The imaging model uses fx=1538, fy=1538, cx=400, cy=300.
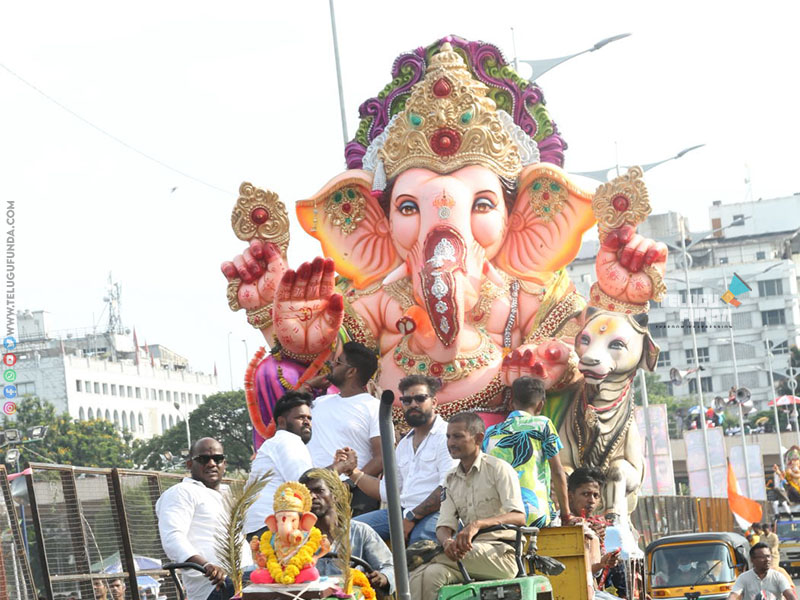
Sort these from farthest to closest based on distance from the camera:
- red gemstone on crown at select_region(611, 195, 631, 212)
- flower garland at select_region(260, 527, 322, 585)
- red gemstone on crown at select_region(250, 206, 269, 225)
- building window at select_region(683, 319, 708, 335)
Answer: building window at select_region(683, 319, 708, 335) < red gemstone on crown at select_region(250, 206, 269, 225) < red gemstone on crown at select_region(611, 195, 631, 212) < flower garland at select_region(260, 527, 322, 585)

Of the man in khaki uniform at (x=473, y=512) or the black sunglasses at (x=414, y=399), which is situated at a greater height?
the black sunglasses at (x=414, y=399)

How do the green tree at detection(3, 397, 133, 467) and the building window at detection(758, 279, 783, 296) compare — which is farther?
the building window at detection(758, 279, 783, 296)

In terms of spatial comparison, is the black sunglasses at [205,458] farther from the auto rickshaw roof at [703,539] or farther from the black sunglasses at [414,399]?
the auto rickshaw roof at [703,539]

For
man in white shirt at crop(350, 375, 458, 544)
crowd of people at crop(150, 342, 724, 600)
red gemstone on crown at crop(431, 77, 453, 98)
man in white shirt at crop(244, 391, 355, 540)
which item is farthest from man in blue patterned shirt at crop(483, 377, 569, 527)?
red gemstone on crown at crop(431, 77, 453, 98)

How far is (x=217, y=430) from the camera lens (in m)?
68.1

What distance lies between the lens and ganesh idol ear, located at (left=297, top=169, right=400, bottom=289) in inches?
579

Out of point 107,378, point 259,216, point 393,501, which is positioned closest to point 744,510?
point 259,216

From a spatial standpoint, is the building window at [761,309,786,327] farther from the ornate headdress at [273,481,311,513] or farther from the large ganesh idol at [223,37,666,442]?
the ornate headdress at [273,481,311,513]

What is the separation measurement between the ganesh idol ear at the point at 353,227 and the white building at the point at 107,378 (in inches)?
2473

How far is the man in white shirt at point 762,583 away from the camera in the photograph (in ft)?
38.7

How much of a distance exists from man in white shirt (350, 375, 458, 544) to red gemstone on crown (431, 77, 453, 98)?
601cm

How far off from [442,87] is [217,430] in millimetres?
55063

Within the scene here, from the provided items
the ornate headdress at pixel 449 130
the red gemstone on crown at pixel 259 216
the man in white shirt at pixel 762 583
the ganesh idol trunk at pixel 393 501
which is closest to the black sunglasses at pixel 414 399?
the ganesh idol trunk at pixel 393 501

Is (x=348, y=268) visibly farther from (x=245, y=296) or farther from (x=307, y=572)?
(x=307, y=572)
